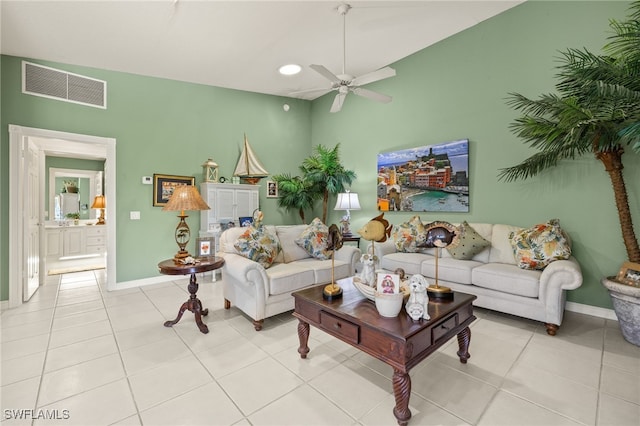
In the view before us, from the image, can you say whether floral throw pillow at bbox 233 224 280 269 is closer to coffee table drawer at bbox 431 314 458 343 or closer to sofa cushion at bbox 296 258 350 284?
sofa cushion at bbox 296 258 350 284

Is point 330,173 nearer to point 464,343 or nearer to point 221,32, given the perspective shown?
point 221,32

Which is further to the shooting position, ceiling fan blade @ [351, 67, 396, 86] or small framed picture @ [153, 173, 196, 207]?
small framed picture @ [153, 173, 196, 207]

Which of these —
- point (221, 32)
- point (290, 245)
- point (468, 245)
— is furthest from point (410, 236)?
point (221, 32)

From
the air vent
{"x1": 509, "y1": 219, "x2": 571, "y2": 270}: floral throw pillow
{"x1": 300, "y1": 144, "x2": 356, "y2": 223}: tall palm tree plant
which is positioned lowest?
{"x1": 509, "y1": 219, "x2": 571, "y2": 270}: floral throw pillow

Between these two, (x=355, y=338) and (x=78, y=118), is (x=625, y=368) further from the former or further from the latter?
(x=78, y=118)

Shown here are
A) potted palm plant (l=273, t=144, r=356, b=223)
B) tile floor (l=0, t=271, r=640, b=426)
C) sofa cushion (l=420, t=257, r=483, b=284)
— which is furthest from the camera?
potted palm plant (l=273, t=144, r=356, b=223)

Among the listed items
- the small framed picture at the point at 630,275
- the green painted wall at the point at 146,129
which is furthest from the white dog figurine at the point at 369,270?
the green painted wall at the point at 146,129

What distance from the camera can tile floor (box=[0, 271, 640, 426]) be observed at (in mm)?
1653

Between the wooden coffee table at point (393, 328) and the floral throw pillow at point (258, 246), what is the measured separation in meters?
0.93

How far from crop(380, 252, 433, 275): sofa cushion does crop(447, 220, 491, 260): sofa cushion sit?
338 mm

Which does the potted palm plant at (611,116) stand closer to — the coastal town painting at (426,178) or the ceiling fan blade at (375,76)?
the coastal town painting at (426,178)

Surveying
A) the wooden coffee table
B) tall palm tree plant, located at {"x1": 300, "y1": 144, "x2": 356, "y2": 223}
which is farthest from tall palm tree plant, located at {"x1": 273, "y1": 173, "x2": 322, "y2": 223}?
the wooden coffee table

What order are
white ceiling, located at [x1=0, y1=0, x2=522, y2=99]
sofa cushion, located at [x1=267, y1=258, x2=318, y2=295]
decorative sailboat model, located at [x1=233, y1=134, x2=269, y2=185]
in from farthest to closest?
decorative sailboat model, located at [x1=233, y1=134, x2=269, y2=185]
white ceiling, located at [x1=0, y1=0, x2=522, y2=99]
sofa cushion, located at [x1=267, y1=258, x2=318, y2=295]

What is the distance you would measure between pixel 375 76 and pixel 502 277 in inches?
95.2
